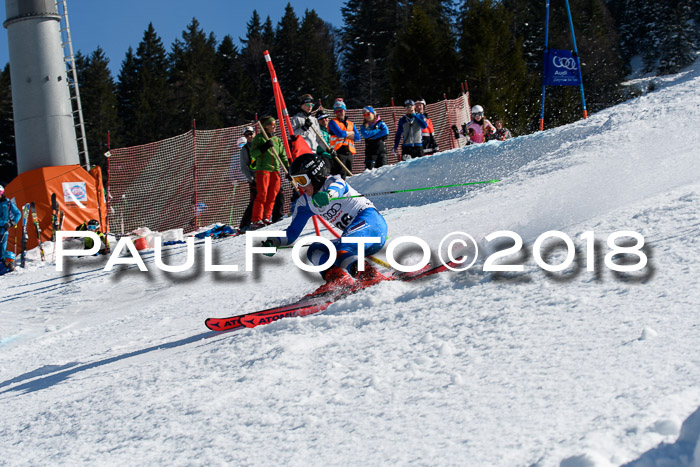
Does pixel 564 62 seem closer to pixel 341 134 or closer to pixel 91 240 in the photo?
pixel 341 134

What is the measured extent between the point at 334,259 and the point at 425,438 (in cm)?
258

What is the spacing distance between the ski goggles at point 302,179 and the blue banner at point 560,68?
28.8 ft

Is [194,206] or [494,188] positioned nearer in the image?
[494,188]

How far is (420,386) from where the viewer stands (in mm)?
3088

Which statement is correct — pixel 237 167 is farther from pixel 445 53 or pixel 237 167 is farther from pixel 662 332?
pixel 445 53

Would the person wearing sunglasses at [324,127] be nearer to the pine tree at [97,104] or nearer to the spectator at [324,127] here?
the spectator at [324,127]

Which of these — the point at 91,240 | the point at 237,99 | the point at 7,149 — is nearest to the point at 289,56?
the point at 237,99

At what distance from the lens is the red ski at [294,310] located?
464 cm

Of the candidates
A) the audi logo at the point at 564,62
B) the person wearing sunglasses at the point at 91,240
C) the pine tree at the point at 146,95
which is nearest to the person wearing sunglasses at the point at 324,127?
the person wearing sunglasses at the point at 91,240

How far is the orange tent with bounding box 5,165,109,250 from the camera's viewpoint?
555 inches

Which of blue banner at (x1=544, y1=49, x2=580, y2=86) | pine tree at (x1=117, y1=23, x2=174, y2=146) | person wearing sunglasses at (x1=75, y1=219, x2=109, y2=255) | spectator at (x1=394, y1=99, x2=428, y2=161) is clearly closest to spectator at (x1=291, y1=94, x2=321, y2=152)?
spectator at (x1=394, y1=99, x2=428, y2=161)

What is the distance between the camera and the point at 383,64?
5347 cm

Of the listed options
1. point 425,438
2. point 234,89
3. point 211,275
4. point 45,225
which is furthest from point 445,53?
point 425,438

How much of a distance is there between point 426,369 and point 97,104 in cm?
4726
